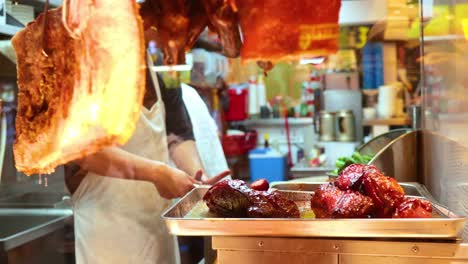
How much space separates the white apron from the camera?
160 centimetres

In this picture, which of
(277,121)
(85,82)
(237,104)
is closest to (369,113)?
(277,121)

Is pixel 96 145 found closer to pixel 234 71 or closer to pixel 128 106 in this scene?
pixel 128 106

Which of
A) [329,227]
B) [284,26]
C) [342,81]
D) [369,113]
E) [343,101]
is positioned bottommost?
[329,227]

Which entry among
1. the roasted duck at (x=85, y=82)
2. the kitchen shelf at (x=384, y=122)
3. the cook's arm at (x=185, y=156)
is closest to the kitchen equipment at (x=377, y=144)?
the cook's arm at (x=185, y=156)

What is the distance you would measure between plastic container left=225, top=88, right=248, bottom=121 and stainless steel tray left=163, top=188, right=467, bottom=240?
3.03 m

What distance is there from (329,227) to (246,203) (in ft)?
0.76

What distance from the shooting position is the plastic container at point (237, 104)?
13.3 ft

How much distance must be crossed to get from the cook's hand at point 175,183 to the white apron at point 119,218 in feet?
0.52

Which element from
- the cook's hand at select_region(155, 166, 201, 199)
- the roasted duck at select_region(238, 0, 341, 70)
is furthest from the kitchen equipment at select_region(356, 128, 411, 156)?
the cook's hand at select_region(155, 166, 201, 199)

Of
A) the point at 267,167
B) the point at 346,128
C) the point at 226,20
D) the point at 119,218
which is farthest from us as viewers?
the point at 346,128

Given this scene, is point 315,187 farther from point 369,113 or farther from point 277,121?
point 277,121

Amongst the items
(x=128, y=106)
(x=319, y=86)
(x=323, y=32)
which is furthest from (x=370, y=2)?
(x=319, y=86)

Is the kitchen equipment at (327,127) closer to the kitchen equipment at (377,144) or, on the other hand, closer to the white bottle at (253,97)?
the white bottle at (253,97)

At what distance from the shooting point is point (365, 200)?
3.29 feet
